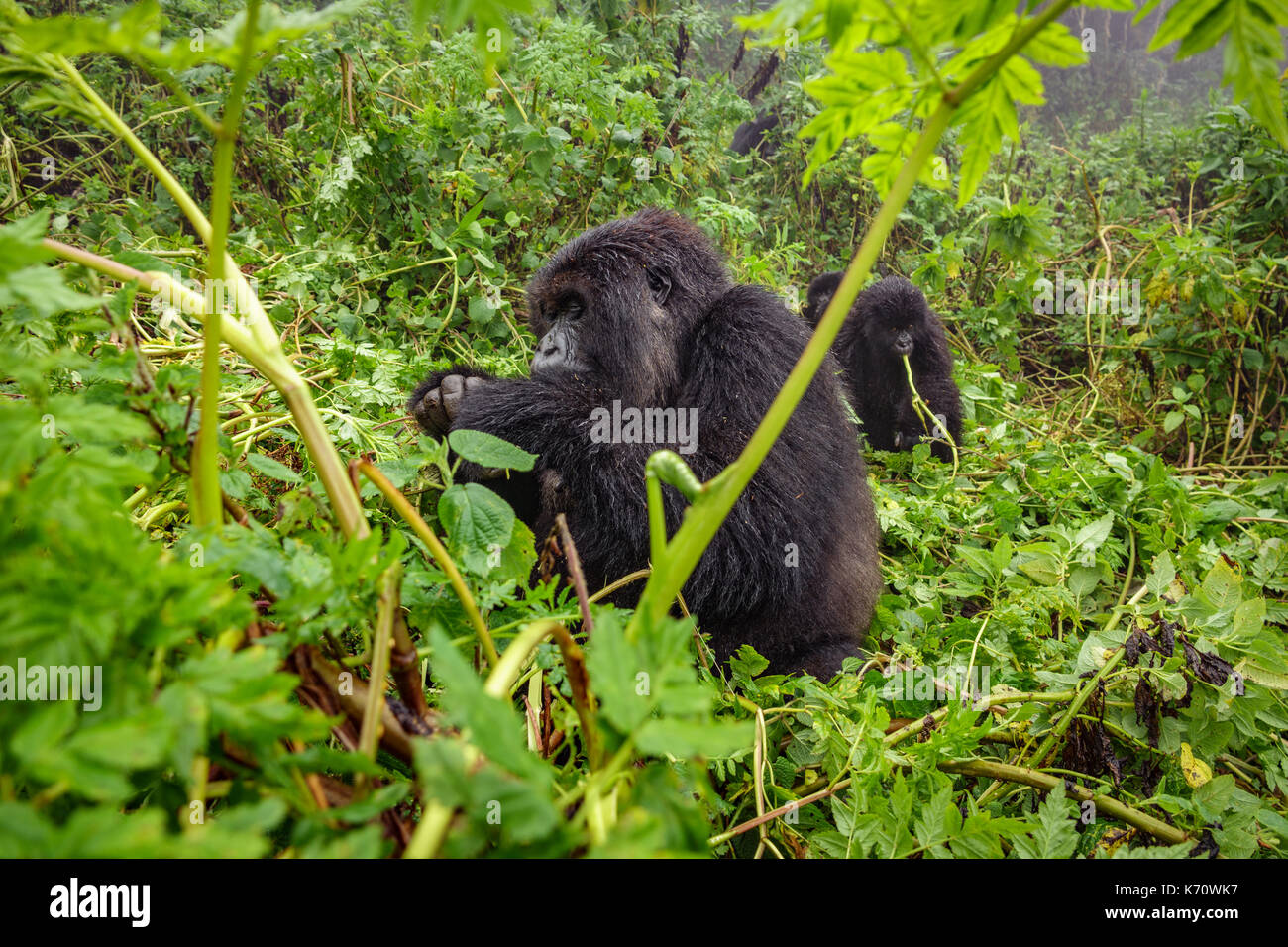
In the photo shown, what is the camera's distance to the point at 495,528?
104cm

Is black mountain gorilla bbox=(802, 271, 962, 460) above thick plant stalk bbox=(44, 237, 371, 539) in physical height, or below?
above

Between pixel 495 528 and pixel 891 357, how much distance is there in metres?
4.47

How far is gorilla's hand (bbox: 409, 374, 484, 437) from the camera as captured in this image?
2.42 m

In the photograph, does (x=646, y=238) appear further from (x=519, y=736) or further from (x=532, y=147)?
(x=519, y=736)

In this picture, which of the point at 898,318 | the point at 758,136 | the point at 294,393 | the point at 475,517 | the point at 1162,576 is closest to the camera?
the point at 294,393

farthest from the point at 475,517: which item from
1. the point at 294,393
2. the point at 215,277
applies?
the point at 215,277

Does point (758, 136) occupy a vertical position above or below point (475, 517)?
above

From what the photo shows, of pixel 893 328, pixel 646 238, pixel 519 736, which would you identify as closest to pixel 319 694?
pixel 519 736

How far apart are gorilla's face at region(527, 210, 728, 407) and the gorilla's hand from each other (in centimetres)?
25

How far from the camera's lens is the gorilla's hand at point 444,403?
242cm

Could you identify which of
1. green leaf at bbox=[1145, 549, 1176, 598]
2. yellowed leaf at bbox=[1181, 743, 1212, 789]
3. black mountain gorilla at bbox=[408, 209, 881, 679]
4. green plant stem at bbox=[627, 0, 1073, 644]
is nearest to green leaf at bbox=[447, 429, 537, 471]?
green plant stem at bbox=[627, 0, 1073, 644]

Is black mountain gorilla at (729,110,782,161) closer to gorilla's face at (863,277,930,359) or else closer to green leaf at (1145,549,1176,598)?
gorilla's face at (863,277,930,359)

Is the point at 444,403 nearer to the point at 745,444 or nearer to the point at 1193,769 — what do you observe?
the point at 745,444

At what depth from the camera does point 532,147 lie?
3539 mm
